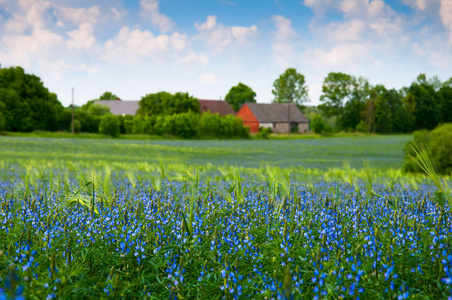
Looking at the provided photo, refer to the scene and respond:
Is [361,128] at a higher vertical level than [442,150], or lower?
higher

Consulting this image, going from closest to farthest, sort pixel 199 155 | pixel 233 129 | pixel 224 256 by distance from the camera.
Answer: pixel 224 256
pixel 199 155
pixel 233 129

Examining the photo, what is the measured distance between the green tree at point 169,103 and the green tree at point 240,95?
3034cm

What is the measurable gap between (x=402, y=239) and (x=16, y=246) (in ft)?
11.6

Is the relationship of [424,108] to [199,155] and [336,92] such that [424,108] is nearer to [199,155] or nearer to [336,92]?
[336,92]

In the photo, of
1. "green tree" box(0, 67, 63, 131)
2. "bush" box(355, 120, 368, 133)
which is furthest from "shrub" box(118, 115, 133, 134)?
"bush" box(355, 120, 368, 133)

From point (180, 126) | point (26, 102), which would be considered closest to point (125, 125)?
point (180, 126)

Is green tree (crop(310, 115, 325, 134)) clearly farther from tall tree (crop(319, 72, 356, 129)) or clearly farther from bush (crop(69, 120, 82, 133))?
bush (crop(69, 120, 82, 133))

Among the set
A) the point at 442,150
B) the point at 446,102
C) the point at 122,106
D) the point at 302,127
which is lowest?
the point at 442,150

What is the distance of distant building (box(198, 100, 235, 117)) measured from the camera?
320 ft

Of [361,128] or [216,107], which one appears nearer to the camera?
[361,128]

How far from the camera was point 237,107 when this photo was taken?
10869cm

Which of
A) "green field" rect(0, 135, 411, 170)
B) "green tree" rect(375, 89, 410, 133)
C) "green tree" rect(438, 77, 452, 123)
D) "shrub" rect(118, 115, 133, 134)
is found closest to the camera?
"green field" rect(0, 135, 411, 170)

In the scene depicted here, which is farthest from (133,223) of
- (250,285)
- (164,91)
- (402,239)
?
(164,91)

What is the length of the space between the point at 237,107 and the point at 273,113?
2045cm
